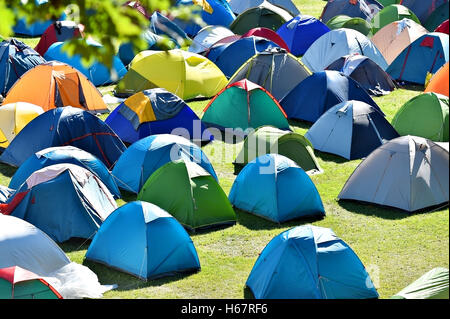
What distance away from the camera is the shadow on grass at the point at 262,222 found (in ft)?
48.9

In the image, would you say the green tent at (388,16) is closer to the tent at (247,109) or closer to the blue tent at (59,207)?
the tent at (247,109)

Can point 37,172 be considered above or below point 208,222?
above

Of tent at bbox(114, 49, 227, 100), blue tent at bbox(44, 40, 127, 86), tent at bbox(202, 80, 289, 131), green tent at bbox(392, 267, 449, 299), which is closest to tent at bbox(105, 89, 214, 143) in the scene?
tent at bbox(202, 80, 289, 131)

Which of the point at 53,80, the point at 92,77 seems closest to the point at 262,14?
the point at 92,77

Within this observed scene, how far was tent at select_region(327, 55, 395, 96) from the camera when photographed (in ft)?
73.8

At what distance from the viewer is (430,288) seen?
37.9ft

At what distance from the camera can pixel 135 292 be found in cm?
1241

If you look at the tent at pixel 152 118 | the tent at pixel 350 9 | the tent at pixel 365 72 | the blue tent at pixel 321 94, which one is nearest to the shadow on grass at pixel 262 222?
the tent at pixel 152 118

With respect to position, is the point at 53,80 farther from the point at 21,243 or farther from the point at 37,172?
the point at 21,243

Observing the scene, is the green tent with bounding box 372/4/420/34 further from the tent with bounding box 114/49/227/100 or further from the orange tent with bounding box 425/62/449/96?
the tent with bounding box 114/49/227/100

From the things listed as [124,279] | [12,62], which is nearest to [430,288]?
[124,279]

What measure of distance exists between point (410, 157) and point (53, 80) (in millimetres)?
8696

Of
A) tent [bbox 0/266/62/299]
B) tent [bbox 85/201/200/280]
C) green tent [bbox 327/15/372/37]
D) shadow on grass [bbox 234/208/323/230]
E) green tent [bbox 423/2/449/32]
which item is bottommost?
green tent [bbox 423/2/449/32]

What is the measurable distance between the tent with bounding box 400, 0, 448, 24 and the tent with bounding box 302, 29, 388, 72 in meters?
6.16
